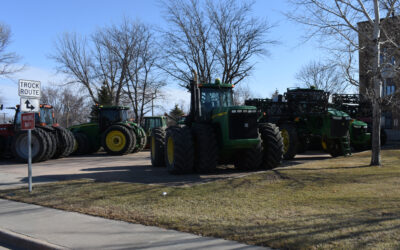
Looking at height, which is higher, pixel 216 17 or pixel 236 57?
pixel 216 17

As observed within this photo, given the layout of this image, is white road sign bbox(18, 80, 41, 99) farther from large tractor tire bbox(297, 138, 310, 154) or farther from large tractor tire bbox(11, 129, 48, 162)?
large tractor tire bbox(297, 138, 310, 154)

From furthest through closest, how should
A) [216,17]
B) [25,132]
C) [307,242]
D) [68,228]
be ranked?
1. [216,17]
2. [25,132]
3. [68,228]
4. [307,242]

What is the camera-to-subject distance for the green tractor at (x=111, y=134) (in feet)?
67.2

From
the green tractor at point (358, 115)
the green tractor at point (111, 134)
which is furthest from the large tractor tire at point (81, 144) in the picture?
the green tractor at point (358, 115)

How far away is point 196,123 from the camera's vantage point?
11.7m

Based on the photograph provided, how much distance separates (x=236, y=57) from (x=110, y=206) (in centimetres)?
1965

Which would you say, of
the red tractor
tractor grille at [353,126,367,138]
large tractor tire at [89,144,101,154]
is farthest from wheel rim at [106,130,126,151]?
tractor grille at [353,126,367,138]

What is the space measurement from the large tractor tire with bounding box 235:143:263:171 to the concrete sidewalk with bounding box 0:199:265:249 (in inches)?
231

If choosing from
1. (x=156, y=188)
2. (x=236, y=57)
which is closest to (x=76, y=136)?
(x=236, y=57)

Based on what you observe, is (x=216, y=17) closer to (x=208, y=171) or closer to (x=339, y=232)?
(x=208, y=171)

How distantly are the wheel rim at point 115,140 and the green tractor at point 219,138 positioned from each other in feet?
28.8

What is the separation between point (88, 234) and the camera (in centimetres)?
586

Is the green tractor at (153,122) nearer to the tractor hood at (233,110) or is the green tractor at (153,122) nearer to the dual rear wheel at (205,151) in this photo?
the dual rear wheel at (205,151)

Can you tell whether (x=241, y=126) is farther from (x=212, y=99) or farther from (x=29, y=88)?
(x=29, y=88)
